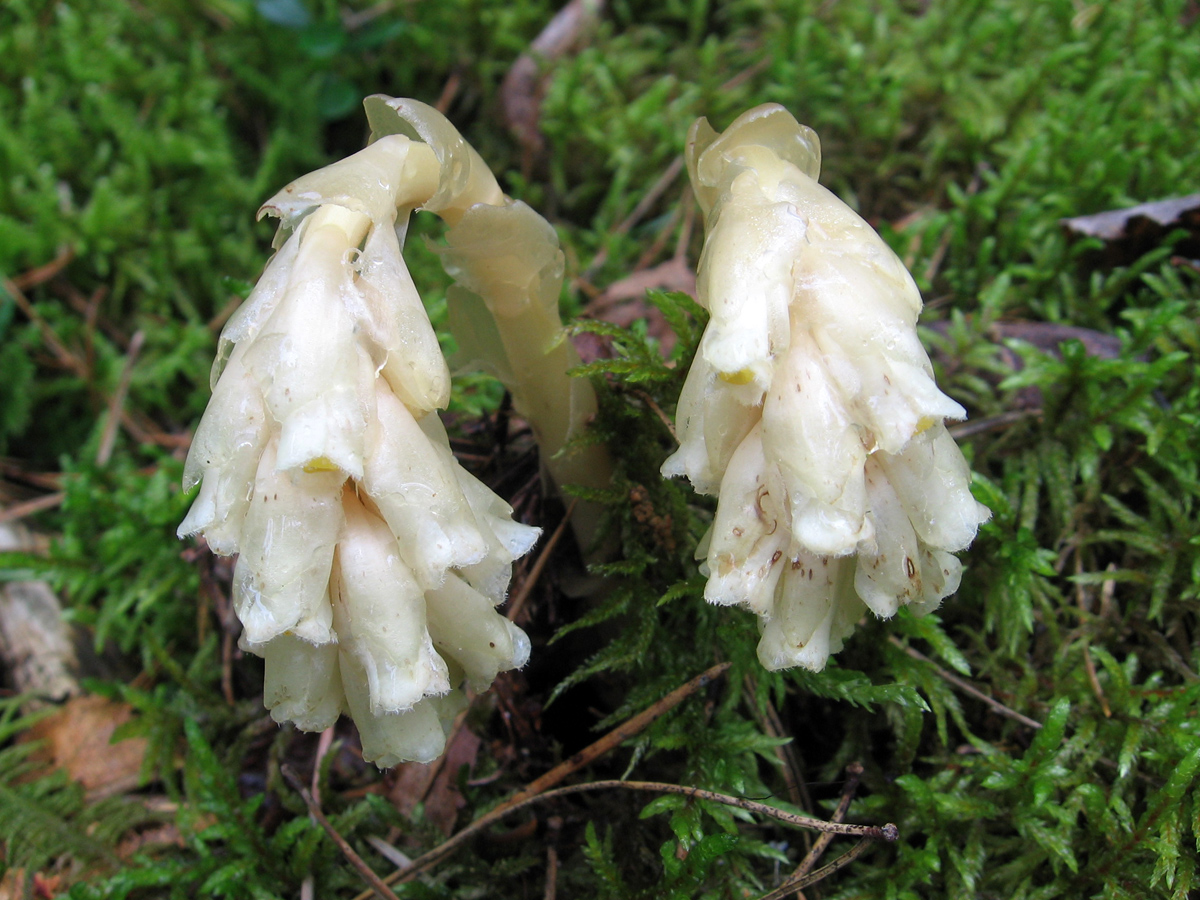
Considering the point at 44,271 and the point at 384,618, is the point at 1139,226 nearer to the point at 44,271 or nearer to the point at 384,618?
the point at 384,618

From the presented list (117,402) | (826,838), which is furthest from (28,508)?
(826,838)

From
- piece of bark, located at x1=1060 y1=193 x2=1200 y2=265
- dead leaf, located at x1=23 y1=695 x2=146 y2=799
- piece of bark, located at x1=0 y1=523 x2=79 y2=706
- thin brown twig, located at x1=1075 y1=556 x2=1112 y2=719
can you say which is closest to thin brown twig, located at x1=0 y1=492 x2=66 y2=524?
piece of bark, located at x1=0 y1=523 x2=79 y2=706

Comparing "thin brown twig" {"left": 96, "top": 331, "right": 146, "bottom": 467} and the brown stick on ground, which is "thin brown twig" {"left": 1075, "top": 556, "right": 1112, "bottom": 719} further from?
"thin brown twig" {"left": 96, "top": 331, "right": 146, "bottom": 467}

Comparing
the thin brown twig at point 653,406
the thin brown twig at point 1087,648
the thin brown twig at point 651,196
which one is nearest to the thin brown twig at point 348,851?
the thin brown twig at point 653,406

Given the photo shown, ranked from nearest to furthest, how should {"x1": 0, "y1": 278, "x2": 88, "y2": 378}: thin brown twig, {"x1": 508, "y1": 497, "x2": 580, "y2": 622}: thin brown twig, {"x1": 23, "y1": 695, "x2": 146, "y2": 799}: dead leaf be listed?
{"x1": 508, "y1": 497, "x2": 580, "y2": 622}: thin brown twig < {"x1": 23, "y1": 695, "x2": 146, "y2": 799}: dead leaf < {"x1": 0, "y1": 278, "x2": 88, "y2": 378}: thin brown twig

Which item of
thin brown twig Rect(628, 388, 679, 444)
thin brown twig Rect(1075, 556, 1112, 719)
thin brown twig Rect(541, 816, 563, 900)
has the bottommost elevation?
thin brown twig Rect(541, 816, 563, 900)

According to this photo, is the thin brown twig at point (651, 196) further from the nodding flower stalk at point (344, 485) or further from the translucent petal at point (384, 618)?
the translucent petal at point (384, 618)
